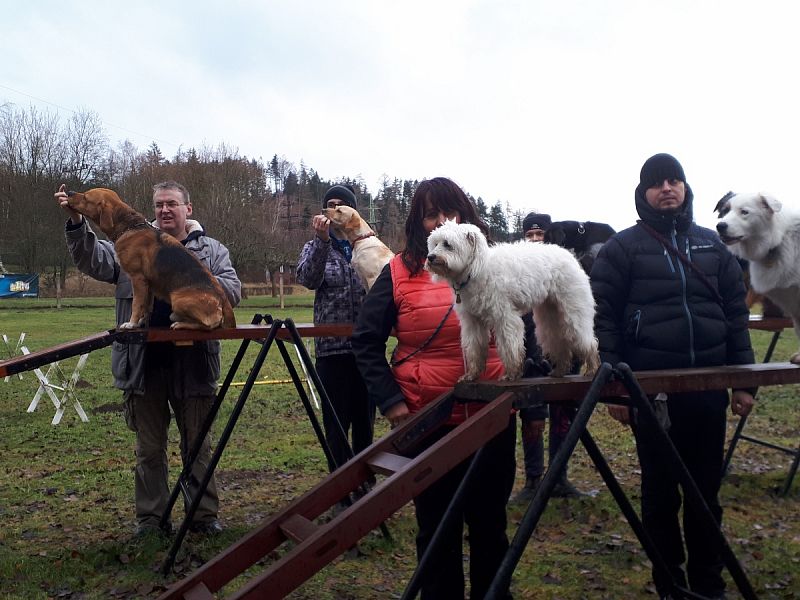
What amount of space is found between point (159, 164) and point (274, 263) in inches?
413

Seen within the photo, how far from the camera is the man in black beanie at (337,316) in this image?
5.26 m

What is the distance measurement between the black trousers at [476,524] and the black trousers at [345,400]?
189 cm

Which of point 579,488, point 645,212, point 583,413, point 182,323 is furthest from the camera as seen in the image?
point 579,488

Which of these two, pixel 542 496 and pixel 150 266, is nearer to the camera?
pixel 542 496

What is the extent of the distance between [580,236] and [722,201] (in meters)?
1.84

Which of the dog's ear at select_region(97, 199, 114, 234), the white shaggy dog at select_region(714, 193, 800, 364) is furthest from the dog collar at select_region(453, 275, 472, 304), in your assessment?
the dog's ear at select_region(97, 199, 114, 234)

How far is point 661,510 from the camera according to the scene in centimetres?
388

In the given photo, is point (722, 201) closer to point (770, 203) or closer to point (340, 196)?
point (770, 203)

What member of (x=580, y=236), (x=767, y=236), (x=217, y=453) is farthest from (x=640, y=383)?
(x=580, y=236)

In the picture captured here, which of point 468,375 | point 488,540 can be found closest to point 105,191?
point 468,375

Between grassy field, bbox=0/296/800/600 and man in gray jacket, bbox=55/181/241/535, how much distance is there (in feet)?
1.23

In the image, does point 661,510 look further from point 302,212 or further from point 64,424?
point 302,212

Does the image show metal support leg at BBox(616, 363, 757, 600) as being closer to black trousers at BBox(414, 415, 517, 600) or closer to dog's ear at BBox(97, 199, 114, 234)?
black trousers at BBox(414, 415, 517, 600)

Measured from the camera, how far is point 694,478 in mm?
3846
